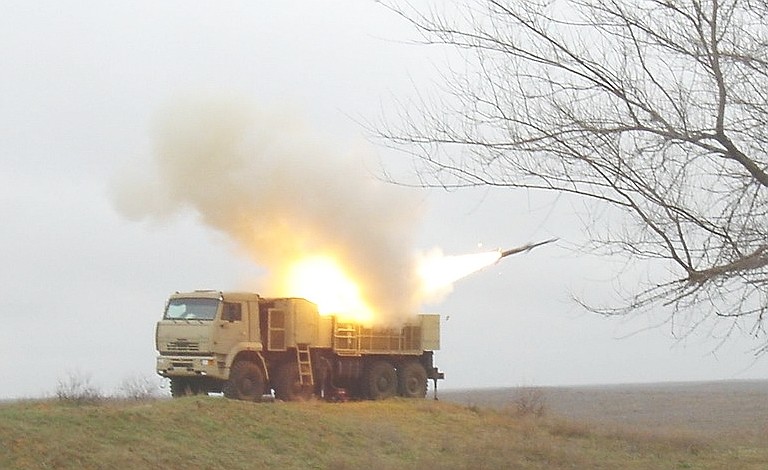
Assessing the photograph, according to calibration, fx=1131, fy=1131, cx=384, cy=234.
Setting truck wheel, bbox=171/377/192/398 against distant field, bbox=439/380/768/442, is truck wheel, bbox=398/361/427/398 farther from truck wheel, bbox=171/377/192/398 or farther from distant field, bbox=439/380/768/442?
truck wheel, bbox=171/377/192/398

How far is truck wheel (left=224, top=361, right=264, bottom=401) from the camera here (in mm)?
28578

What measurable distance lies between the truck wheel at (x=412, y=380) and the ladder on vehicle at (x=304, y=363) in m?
3.69

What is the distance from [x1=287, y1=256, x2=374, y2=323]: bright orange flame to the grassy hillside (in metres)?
2.90

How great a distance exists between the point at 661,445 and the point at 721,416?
87.8ft

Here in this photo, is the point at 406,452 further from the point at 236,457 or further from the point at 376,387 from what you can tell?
the point at 376,387

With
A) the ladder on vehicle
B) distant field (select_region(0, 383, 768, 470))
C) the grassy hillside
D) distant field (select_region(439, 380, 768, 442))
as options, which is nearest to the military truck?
the ladder on vehicle

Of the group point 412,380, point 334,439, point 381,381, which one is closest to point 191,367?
point 334,439

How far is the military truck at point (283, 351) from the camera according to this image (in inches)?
1120

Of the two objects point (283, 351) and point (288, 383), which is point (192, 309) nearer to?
point (283, 351)

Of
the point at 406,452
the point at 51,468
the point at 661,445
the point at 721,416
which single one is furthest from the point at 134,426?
the point at 721,416

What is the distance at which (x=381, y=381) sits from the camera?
3259 cm

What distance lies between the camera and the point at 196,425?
2250 centimetres

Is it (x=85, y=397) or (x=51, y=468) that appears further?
(x=85, y=397)

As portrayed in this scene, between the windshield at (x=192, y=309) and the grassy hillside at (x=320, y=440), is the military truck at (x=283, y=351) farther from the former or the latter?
the grassy hillside at (x=320, y=440)
